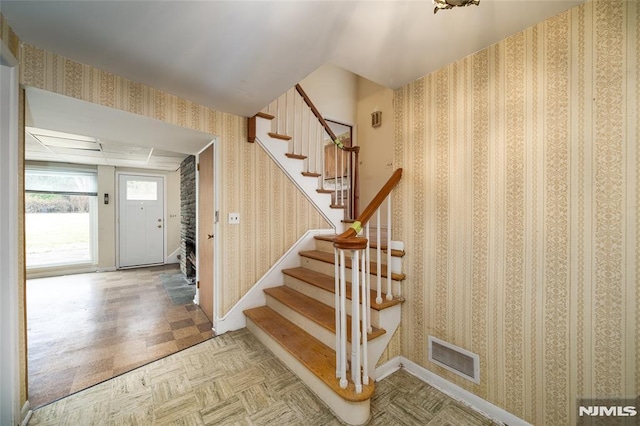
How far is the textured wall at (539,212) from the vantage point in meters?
1.08

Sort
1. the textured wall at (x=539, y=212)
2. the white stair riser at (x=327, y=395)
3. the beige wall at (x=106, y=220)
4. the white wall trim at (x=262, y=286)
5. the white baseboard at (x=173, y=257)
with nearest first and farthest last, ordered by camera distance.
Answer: the textured wall at (x=539, y=212)
the white stair riser at (x=327, y=395)
the white wall trim at (x=262, y=286)
the beige wall at (x=106, y=220)
the white baseboard at (x=173, y=257)

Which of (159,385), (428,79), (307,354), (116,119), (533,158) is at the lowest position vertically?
(159,385)

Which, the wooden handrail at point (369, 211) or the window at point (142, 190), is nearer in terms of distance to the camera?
the wooden handrail at point (369, 211)

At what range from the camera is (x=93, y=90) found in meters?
1.66

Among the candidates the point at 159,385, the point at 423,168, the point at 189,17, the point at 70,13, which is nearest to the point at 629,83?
the point at 423,168

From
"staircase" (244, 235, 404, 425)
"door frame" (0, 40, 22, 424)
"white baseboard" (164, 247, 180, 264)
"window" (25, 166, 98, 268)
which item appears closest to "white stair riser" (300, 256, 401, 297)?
"staircase" (244, 235, 404, 425)

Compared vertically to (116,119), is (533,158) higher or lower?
lower

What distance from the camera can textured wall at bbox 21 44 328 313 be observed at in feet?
5.60

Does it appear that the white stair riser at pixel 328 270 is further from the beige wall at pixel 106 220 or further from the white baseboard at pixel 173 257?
the beige wall at pixel 106 220

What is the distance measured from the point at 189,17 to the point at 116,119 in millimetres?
1260

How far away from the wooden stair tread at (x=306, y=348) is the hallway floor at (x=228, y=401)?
7.1 inches

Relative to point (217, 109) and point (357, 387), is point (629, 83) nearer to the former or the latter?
point (357, 387)

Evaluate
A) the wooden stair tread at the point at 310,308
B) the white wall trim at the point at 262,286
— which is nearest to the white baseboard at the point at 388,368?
the wooden stair tread at the point at 310,308

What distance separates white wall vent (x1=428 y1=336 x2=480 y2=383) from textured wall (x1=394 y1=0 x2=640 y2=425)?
0.16 ft
